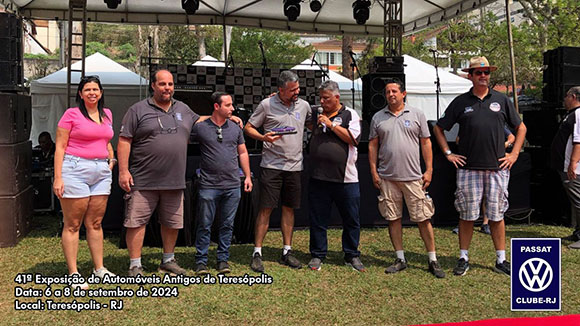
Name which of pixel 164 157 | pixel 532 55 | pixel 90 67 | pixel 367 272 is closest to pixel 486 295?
pixel 367 272

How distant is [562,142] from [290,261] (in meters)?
3.17

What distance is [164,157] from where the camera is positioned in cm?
381

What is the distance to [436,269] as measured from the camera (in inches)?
166

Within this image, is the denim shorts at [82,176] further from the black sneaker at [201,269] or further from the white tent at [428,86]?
the white tent at [428,86]

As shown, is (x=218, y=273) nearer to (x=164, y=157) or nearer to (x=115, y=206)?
(x=164, y=157)

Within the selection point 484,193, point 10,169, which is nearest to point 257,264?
point 484,193

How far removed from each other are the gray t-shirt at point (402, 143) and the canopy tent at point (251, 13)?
18.2 feet

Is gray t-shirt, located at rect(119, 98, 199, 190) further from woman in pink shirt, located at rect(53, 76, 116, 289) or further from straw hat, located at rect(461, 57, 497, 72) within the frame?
straw hat, located at rect(461, 57, 497, 72)

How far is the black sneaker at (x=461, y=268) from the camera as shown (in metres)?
4.25

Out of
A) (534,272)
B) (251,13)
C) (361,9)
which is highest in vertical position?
(251,13)

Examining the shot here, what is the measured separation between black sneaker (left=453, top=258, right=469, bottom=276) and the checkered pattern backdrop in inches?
280

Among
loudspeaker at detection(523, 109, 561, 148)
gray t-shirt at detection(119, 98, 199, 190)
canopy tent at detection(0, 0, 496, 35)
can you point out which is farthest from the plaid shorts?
canopy tent at detection(0, 0, 496, 35)

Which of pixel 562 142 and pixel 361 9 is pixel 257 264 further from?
pixel 361 9

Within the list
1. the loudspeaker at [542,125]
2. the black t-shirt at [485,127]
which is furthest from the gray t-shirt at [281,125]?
the loudspeaker at [542,125]
